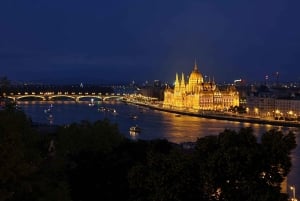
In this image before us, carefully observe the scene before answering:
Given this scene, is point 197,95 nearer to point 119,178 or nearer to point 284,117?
point 284,117

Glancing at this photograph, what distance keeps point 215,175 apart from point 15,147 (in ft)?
2.25

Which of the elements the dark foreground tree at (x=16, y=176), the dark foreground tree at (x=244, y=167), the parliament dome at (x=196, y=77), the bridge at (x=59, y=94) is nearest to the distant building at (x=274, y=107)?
the parliament dome at (x=196, y=77)

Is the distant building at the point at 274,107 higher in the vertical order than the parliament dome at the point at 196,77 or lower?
lower

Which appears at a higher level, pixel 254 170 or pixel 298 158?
pixel 254 170

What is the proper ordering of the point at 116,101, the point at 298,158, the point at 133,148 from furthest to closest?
the point at 116,101
the point at 298,158
the point at 133,148

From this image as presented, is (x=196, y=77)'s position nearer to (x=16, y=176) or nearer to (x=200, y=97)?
(x=200, y=97)

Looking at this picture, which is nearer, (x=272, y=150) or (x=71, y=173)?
(x=272, y=150)

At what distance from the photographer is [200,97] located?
1091 inches

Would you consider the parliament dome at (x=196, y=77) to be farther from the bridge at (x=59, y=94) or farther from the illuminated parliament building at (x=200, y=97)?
the bridge at (x=59, y=94)

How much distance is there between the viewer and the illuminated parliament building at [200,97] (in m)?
27.6

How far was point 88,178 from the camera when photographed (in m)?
3.34

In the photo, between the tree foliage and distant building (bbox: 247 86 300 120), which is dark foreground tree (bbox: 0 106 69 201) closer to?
the tree foliage

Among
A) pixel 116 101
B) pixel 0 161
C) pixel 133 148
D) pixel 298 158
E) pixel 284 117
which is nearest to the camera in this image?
pixel 0 161

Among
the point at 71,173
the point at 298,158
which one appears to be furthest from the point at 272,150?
the point at 298,158
